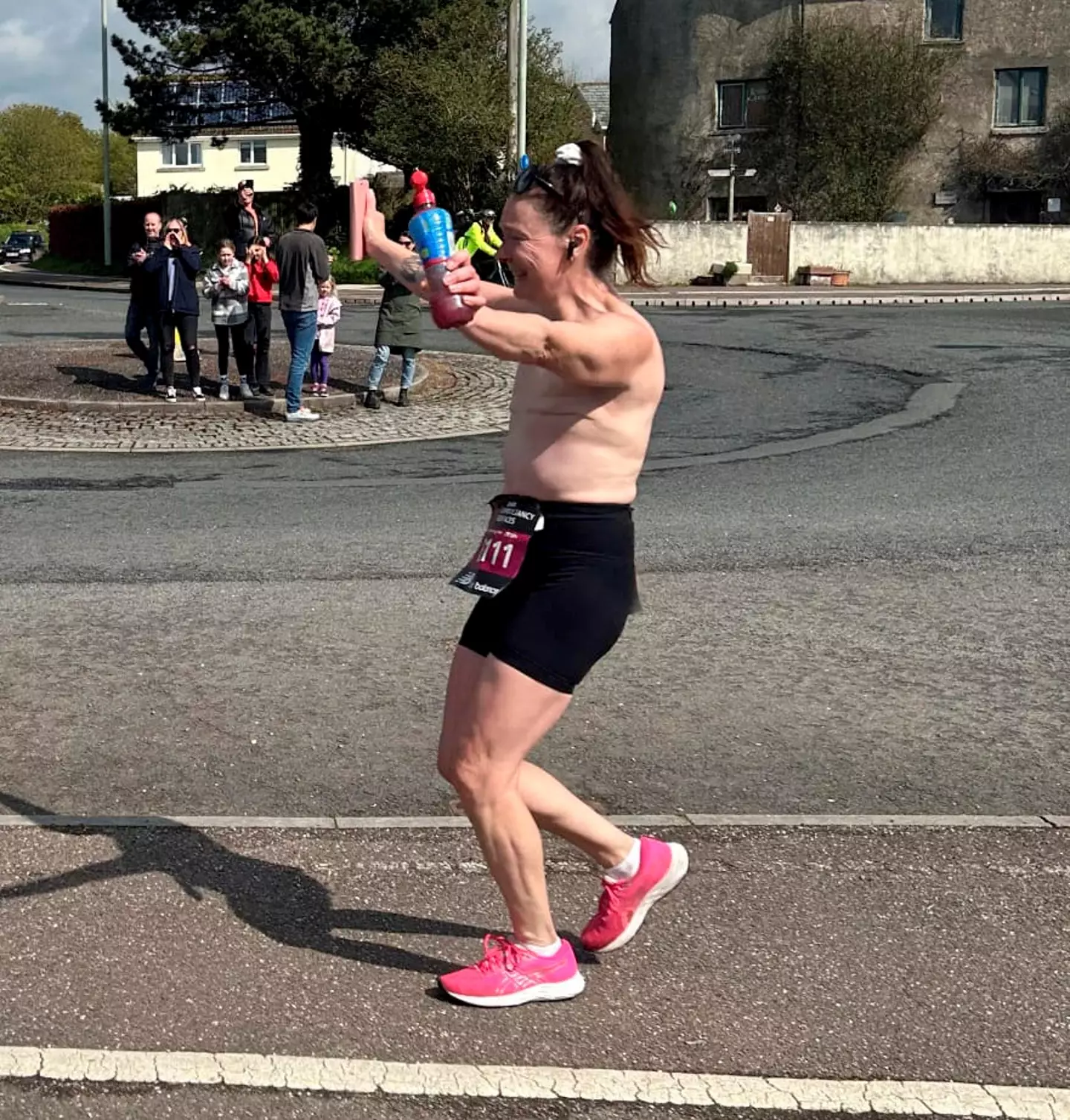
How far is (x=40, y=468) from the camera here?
1168 cm

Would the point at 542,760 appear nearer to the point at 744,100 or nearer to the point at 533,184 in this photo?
the point at 533,184

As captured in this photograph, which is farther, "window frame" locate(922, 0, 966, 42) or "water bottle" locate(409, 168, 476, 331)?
"window frame" locate(922, 0, 966, 42)

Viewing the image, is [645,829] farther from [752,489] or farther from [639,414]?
[752,489]

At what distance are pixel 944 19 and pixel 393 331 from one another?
35854 mm

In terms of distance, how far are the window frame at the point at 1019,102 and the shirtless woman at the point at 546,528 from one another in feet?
145

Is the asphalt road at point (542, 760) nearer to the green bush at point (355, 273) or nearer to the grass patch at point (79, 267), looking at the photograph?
the green bush at point (355, 273)

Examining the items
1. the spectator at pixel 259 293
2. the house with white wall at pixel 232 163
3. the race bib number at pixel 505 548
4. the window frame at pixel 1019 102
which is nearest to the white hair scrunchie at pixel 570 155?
the race bib number at pixel 505 548

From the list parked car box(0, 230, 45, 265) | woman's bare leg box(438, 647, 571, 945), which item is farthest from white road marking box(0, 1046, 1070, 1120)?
parked car box(0, 230, 45, 265)

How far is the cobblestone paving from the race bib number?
31.7 ft

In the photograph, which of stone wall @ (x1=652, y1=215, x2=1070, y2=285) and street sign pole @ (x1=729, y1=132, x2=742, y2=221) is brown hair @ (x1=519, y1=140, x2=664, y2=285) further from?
street sign pole @ (x1=729, y1=132, x2=742, y2=221)

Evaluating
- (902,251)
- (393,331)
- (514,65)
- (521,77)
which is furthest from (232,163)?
(393,331)

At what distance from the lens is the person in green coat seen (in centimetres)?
1428

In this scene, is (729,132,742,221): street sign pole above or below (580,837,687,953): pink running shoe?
above

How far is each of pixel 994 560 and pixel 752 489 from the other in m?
2.61
